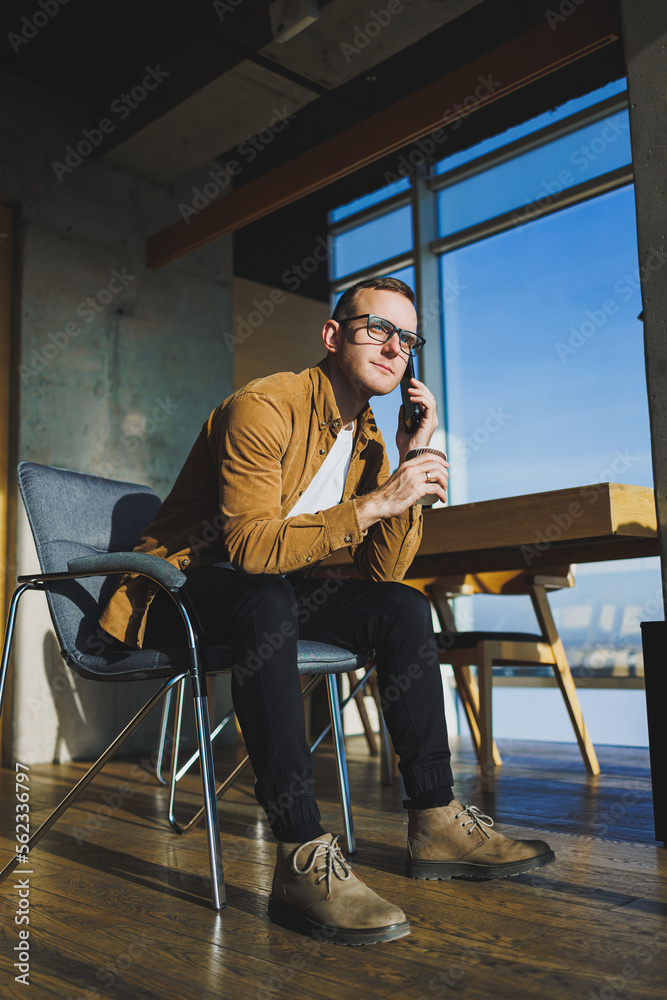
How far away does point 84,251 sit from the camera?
14.5 feet

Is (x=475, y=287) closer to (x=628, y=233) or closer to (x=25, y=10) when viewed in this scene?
(x=628, y=233)

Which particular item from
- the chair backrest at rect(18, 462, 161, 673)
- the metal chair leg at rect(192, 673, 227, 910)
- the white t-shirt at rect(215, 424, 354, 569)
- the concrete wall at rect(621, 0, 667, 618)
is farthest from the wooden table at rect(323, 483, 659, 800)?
the metal chair leg at rect(192, 673, 227, 910)

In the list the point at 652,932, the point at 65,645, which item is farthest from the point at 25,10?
the point at 652,932

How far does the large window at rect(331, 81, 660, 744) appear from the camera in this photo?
15.4ft

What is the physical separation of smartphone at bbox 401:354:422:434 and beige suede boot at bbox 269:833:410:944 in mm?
912

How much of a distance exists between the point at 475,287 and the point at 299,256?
1.38 meters

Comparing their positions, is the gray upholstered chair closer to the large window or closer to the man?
the man

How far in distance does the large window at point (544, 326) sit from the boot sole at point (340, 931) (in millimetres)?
3554
